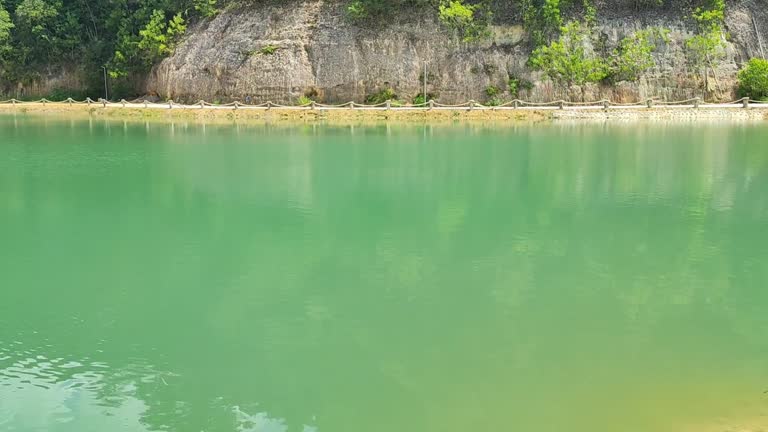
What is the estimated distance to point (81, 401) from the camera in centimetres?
737

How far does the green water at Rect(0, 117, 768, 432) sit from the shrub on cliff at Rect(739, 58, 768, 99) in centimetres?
2240

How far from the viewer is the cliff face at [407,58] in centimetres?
4250

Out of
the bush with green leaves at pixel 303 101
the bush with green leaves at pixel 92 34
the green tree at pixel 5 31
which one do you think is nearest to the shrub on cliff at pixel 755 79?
the bush with green leaves at pixel 303 101

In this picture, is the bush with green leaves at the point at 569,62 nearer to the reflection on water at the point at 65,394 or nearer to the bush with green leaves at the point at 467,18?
the bush with green leaves at the point at 467,18

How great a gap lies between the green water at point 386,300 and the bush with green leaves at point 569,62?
21.0 meters

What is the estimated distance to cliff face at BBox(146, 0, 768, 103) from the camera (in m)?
42.5

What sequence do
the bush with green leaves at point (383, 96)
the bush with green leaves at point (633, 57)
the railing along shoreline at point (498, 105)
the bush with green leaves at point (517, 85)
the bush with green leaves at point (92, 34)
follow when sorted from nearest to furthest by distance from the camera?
the railing along shoreline at point (498, 105) → the bush with green leaves at point (633, 57) → the bush with green leaves at point (517, 85) → the bush with green leaves at point (383, 96) → the bush with green leaves at point (92, 34)

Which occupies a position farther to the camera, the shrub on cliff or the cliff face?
the cliff face

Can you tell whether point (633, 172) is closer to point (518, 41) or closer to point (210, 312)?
point (210, 312)

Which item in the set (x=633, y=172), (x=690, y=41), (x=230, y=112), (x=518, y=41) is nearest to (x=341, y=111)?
(x=230, y=112)

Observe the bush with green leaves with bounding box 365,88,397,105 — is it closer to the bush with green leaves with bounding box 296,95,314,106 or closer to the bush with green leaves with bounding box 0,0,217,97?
the bush with green leaves with bounding box 296,95,314,106

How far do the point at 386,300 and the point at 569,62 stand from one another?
34.4 metres

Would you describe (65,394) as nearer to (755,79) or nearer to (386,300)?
(386,300)

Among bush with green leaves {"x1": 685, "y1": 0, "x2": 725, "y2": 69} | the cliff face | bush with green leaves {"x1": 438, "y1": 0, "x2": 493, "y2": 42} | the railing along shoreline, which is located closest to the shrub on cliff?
the railing along shoreline
